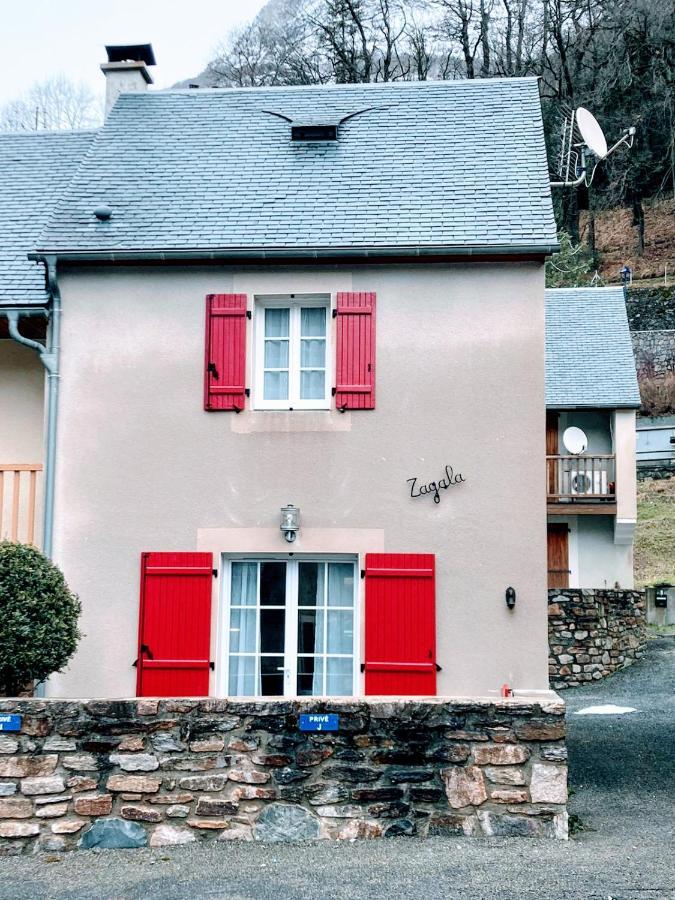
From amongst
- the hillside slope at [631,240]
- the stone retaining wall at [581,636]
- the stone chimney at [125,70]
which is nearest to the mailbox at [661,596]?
the stone retaining wall at [581,636]

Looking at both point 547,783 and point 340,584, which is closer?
point 547,783

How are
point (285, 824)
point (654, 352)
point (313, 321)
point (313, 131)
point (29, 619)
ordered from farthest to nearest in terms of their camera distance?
point (654, 352)
point (313, 131)
point (313, 321)
point (29, 619)
point (285, 824)

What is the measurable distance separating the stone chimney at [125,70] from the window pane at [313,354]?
191 inches

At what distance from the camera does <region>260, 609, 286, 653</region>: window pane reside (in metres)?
9.64

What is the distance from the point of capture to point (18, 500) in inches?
398

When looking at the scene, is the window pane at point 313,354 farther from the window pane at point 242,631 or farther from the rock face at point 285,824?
the rock face at point 285,824

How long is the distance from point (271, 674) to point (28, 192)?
6517mm

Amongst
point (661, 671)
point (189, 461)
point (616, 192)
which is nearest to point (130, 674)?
point (189, 461)

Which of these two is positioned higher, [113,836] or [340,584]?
[340,584]

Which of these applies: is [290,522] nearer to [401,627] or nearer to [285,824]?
[401,627]

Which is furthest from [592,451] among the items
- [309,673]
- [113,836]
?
[113,836]

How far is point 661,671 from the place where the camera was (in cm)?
1766

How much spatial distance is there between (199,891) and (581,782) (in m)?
4.64

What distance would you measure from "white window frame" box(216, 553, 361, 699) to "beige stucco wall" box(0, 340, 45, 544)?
8.11 ft
